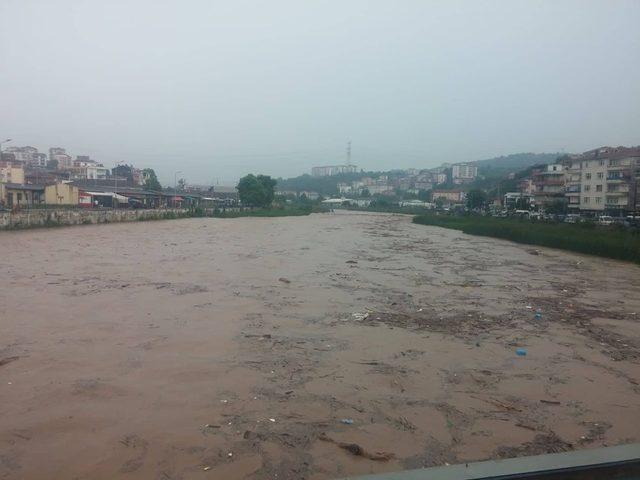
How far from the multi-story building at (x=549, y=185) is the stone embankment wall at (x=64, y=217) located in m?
32.6

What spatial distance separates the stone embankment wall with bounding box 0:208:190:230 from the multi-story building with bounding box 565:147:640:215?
105 ft

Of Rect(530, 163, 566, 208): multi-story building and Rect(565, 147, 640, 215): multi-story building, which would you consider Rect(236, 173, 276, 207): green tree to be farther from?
Rect(565, 147, 640, 215): multi-story building

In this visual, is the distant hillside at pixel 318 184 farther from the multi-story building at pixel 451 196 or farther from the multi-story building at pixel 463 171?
the multi-story building at pixel 451 196

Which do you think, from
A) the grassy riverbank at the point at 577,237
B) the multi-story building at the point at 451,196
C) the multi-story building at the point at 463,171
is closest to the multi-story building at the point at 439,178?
the multi-story building at the point at 463,171

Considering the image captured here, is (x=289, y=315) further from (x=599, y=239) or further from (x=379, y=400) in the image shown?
(x=599, y=239)

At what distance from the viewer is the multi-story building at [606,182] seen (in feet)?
111

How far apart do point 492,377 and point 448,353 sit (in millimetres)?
897

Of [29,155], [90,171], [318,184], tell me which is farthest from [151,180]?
[318,184]

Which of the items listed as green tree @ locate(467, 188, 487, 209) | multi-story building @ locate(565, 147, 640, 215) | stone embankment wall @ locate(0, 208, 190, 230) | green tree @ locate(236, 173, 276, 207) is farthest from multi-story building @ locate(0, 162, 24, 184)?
multi-story building @ locate(565, 147, 640, 215)

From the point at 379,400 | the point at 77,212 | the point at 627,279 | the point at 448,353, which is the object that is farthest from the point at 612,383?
the point at 77,212

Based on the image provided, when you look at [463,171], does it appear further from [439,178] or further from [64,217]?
[64,217]

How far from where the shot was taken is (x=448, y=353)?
21.1 feet

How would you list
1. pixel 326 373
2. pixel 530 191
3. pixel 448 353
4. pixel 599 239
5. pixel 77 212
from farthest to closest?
pixel 530 191 → pixel 77 212 → pixel 599 239 → pixel 448 353 → pixel 326 373

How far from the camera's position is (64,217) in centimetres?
2984
